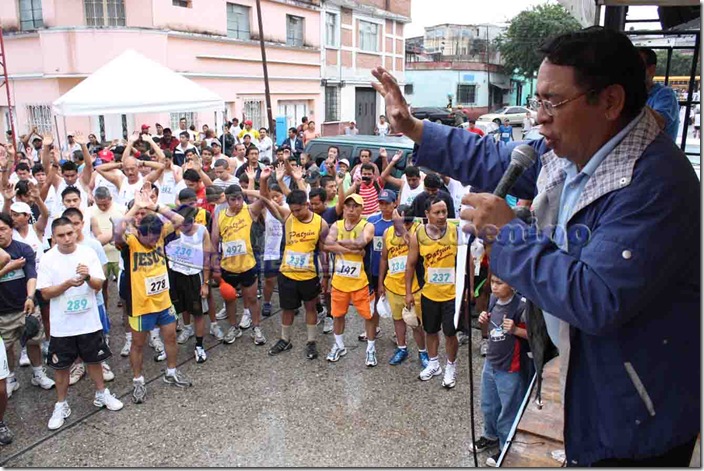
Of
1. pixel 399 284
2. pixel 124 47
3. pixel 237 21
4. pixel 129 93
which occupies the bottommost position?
pixel 399 284

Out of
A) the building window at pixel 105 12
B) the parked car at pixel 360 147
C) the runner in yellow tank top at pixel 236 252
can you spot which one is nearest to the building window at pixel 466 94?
the building window at pixel 105 12

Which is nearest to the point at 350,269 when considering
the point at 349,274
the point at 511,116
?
the point at 349,274

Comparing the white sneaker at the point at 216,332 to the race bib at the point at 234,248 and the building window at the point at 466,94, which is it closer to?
the race bib at the point at 234,248

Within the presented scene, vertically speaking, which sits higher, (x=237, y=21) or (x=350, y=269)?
(x=237, y=21)

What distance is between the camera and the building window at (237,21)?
18562mm

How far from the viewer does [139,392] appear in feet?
15.4

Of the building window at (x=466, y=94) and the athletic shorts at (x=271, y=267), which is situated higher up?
the building window at (x=466, y=94)

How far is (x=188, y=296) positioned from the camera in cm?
547

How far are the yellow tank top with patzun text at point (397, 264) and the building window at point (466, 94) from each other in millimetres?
30055

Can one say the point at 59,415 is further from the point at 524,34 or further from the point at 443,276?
the point at 524,34

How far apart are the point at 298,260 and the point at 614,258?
14.9 ft

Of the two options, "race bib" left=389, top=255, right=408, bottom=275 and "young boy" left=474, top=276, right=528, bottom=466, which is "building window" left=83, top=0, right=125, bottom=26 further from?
"young boy" left=474, top=276, right=528, bottom=466

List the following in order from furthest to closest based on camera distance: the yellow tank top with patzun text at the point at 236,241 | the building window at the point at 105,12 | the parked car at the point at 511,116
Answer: the parked car at the point at 511,116, the building window at the point at 105,12, the yellow tank top with patzun text at the point at 236,241

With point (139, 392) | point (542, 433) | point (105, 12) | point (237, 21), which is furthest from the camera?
point (237, 21)
